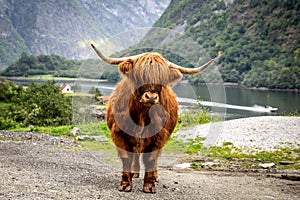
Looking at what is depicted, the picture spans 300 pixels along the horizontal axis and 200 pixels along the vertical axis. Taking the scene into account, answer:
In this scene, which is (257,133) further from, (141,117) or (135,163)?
(141,117)

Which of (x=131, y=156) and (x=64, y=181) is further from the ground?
(x=131, y=156)

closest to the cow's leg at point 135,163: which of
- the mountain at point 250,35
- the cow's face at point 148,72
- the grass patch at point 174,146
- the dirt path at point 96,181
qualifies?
the dirt path at point 96,181

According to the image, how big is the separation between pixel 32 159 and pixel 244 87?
277ft

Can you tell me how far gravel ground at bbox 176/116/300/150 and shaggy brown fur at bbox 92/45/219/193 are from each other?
7.61 m

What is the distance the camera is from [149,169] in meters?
7.75

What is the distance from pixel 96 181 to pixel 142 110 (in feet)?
8.22

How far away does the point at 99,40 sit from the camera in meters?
9.24

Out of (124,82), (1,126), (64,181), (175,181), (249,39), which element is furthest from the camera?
(249,39)

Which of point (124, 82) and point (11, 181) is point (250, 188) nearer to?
point (124, 82)

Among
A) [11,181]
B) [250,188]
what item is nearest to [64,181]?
[11,181]

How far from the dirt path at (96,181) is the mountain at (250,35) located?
114 ft

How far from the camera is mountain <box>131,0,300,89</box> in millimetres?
93562

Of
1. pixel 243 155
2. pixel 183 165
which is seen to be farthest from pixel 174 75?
pixel 243 155

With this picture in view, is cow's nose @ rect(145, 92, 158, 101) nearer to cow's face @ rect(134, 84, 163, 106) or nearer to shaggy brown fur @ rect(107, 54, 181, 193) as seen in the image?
cow's face @ rect(134, 84, 163, 106)
